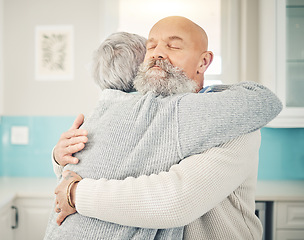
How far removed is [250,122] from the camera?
0.80 m

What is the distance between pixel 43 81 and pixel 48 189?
932 mm

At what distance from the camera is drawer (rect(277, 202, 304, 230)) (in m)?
1.86

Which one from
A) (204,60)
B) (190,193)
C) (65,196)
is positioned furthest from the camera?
(204,60)

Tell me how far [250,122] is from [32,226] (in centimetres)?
171

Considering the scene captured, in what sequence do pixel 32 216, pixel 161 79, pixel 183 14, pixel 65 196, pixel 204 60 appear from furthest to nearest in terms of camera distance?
pixel 183 14 → pixel 32 216 → pixel 204 60 → pixel 161 79 → pixel 65 196

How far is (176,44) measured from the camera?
3.43 ft

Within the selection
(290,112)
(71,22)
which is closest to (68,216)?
(290,112)

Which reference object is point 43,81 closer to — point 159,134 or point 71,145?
point 71,145

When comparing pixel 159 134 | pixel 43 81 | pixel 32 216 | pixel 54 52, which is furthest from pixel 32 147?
pixel 159 134

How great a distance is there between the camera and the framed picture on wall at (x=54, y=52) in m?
2.45

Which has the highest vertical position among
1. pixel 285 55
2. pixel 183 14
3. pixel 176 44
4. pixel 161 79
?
pixel 183 14

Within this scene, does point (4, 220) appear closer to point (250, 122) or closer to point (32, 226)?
point (32, 226)

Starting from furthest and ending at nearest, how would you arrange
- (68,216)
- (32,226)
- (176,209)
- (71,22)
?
(71,22)
(32,226)
(68,216)
(176,209)

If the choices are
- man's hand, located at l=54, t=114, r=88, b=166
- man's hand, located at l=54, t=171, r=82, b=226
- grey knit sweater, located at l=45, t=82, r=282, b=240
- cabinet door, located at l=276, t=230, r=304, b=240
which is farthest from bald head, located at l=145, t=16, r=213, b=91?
cabinet door, located at l=276, t=230, r=304, b=240
